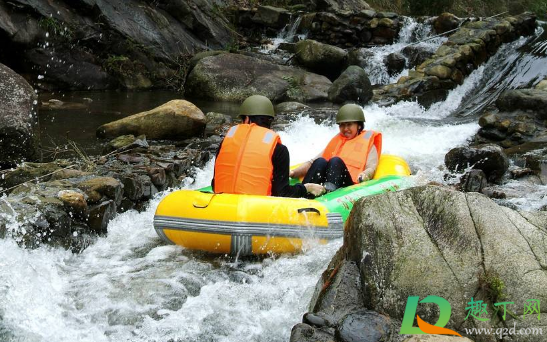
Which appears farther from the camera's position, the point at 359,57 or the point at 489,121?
the point at 359,57

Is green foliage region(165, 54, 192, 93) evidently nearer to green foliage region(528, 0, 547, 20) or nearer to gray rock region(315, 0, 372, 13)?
gray rock region(315, 0, 372, 13)

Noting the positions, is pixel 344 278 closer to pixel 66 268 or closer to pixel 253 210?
pixel 253 210

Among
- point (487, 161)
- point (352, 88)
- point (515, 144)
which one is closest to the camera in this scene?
point (487, 161)

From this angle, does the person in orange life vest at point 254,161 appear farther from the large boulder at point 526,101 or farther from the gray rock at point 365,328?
the large boulder at point 526,101

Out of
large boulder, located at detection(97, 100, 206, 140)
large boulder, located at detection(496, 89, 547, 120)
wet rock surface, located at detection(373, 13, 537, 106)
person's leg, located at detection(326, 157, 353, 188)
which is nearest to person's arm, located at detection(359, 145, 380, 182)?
person's leg, located at detection(326, 157, 353, 188)

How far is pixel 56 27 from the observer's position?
12539 millimetres

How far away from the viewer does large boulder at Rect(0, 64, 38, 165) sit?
631 cm

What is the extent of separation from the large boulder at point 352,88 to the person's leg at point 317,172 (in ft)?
22.1

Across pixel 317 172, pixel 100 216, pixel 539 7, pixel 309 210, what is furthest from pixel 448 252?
pixel 539 7

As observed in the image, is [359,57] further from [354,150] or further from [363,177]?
[363,177]

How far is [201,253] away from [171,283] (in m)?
0.68

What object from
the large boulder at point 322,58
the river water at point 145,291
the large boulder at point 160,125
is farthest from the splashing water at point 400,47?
the river water at point 145,291

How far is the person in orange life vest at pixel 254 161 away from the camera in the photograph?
4.92 meters

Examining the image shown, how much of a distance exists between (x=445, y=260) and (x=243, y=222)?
186cm
